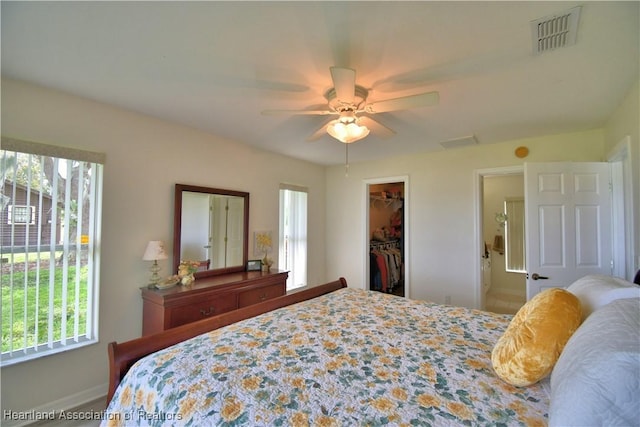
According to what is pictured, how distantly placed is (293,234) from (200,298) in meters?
1.98

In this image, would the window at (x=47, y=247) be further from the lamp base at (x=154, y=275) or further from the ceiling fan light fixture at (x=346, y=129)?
the ceiling fan light fixture at (x=346, y=129)

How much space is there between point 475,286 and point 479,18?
10.0 ft

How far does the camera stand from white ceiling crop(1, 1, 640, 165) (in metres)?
1.28

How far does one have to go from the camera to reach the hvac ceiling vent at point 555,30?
1292 mm

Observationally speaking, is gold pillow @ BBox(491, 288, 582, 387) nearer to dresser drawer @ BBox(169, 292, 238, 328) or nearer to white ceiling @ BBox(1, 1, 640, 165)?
white ceiling @ BBox(1, 1, 640, 165)

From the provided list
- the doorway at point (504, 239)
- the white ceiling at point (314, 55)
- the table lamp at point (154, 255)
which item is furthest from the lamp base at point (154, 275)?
the doorway at point (504, 239)

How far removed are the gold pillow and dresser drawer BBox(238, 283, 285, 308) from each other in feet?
7.57

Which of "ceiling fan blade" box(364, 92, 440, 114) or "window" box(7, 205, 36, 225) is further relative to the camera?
"window" box(7, 205, 36, 225)

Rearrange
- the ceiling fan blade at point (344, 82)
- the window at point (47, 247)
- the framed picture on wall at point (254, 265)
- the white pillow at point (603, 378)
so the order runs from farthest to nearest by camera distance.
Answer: the framed picture on wall at point (254, 265), the window at point (47, 247), the ceiling fan blade at point (344, 82), the white pillow at point (603, 378)

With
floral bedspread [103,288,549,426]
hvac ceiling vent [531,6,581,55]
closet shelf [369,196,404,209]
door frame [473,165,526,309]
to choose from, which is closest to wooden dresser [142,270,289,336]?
floral bedspread [103,288,549,426]

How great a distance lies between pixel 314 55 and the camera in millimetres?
1576

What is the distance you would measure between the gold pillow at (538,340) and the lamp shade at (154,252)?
257 cm

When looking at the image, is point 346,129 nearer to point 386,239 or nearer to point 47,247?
point 47,247

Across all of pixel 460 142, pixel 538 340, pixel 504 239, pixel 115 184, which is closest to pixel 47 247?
pixel 115 184
